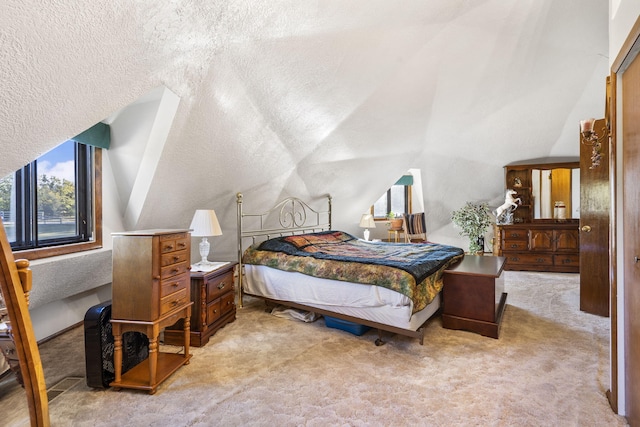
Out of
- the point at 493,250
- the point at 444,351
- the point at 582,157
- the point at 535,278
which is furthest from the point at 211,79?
the point at 493,250

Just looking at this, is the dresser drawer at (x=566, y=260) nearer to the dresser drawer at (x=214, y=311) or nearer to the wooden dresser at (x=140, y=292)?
the dresser drawer at (x=214, y=311)

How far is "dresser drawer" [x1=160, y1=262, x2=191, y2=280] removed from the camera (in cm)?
201

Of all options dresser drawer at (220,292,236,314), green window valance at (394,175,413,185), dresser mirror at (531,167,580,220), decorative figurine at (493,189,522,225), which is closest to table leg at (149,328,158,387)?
dresser drawer at (220,292,236,314)

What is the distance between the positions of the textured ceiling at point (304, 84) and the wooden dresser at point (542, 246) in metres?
1.21

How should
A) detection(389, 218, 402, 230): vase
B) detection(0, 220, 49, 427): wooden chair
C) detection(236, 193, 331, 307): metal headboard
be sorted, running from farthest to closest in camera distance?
1. detection(389, 218, 402, 230): vase
2. detection(236, 193, 331, 307): metal headboard
3. detection(0, 220, 49, 427): wooden chair

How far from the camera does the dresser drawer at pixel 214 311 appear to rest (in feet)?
9.01

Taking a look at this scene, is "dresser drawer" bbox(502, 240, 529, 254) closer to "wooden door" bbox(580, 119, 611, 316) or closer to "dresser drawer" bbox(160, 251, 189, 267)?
"wooden door" bbox(580, 119, 611, 316)

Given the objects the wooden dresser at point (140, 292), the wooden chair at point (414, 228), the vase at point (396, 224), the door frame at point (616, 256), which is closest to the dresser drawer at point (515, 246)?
the wooden chair at point (414, 228)

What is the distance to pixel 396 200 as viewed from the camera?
23.1 ft

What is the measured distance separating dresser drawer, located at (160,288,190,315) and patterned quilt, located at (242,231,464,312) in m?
1.09

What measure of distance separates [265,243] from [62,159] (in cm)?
185

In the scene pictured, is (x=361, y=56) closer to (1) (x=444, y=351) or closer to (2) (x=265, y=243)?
(2) (x=265, y=243)

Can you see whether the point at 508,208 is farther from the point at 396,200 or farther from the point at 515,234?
the point at 396,200

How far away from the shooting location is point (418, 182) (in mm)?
6707
